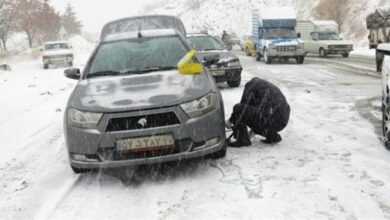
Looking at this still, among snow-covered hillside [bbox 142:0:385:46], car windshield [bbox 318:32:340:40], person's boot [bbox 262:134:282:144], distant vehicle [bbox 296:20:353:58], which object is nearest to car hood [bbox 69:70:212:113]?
person's boot [bbox 262:134:282:144]

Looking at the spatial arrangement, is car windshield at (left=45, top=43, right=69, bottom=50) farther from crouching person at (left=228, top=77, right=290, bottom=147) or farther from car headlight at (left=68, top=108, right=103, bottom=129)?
car headlight at (left=68, top=108, right=103, bottom=129)

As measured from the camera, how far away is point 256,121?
6.12m

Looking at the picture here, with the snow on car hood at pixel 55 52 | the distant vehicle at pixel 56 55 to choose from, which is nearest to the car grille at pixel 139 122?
the distant vehicle at pixel 56 55

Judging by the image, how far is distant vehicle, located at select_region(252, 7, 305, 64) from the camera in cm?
2183

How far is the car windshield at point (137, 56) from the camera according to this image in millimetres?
6062

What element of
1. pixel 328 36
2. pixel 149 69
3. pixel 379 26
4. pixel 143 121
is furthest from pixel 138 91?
pixel 328 36

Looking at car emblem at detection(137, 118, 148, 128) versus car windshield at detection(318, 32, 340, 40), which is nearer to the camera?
car emblem at detection(137, 118, 148, 128)

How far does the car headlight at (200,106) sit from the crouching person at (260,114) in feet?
3.09

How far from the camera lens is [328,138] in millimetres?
6508

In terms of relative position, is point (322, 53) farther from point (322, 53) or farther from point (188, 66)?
point (188, 66)

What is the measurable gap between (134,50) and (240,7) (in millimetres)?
76752

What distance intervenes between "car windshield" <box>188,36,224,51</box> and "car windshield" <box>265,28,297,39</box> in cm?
1001

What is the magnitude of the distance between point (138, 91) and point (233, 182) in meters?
1.42

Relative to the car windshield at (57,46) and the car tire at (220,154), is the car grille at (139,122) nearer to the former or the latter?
the car tire at (220,154)
